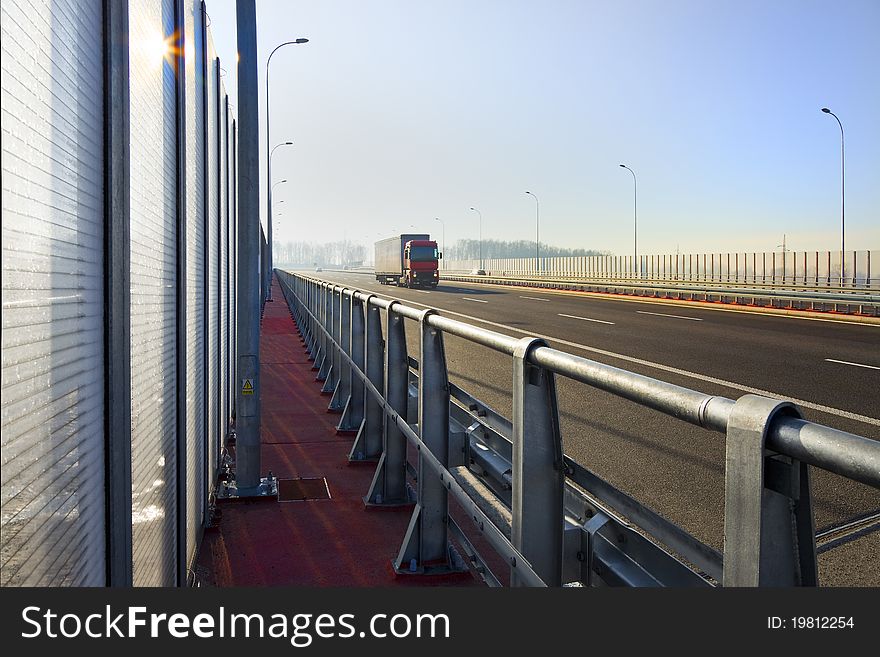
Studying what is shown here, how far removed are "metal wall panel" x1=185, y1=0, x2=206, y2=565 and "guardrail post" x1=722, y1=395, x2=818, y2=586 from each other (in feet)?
11.8

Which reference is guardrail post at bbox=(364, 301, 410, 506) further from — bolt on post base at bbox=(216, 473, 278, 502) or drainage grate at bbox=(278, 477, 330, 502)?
bolt on post base at bbox=(216, 473, 278, 502)

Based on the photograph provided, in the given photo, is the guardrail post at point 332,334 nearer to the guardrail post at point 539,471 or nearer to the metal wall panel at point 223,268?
the metal wall panel at point 223,268

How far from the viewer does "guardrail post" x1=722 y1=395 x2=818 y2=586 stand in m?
1.47

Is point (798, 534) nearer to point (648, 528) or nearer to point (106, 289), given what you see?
point (648, 528)

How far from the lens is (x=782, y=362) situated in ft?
41.1

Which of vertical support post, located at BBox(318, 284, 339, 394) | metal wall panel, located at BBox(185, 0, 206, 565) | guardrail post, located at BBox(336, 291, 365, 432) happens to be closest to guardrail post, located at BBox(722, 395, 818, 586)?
metal wall panel, located at BBox(185, 0, 206, 565)

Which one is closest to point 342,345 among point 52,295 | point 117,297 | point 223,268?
point 223,268

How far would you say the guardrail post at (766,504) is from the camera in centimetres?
147

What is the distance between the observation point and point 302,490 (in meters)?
6.57

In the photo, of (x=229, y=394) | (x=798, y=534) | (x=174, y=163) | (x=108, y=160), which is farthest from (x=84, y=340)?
(x=229, y=394)

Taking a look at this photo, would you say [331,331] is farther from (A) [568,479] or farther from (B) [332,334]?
(A) [568,479]

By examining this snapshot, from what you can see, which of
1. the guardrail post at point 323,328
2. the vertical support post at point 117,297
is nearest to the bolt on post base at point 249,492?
the vertical support post at point 117,297

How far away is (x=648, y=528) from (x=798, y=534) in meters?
0.60

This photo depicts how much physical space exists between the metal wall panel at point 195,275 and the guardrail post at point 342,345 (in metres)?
3.15
